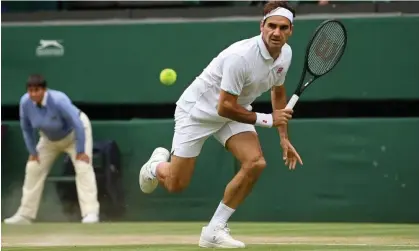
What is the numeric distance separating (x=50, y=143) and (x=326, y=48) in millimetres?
5237

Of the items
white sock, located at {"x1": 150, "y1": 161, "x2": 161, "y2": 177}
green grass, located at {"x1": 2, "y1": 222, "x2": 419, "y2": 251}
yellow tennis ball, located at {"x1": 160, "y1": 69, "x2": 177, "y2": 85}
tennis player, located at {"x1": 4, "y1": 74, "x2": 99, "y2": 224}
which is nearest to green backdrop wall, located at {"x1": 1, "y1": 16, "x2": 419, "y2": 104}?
yellow tennis ball, located at {"x1": 160, "y1": 69, "x2": 177, "y2": 85}

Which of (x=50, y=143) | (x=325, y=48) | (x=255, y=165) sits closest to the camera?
(x=255, y=165)

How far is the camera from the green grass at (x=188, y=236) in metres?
7.50

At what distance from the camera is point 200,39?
12.3 m

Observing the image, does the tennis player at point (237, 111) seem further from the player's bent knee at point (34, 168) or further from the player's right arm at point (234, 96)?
the player's bent knee at point (34, 168)

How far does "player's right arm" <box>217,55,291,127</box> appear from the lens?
22.8 feet

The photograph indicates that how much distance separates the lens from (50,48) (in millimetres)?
12766

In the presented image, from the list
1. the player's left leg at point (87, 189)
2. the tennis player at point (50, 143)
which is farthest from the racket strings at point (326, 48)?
the player's left leg at point (87, 189)

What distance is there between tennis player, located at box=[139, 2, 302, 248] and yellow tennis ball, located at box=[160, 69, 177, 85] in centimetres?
436

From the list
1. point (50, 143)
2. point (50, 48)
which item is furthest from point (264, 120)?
point (50, 48)

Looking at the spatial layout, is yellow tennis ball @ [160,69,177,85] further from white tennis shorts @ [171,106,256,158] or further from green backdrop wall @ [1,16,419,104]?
white tennis shorts @ [171,106,256,158]

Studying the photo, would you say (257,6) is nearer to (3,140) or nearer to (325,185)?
(325,185)

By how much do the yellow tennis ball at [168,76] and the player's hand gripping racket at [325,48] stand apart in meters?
4.74

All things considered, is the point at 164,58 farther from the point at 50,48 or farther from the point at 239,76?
the point at 239,76
